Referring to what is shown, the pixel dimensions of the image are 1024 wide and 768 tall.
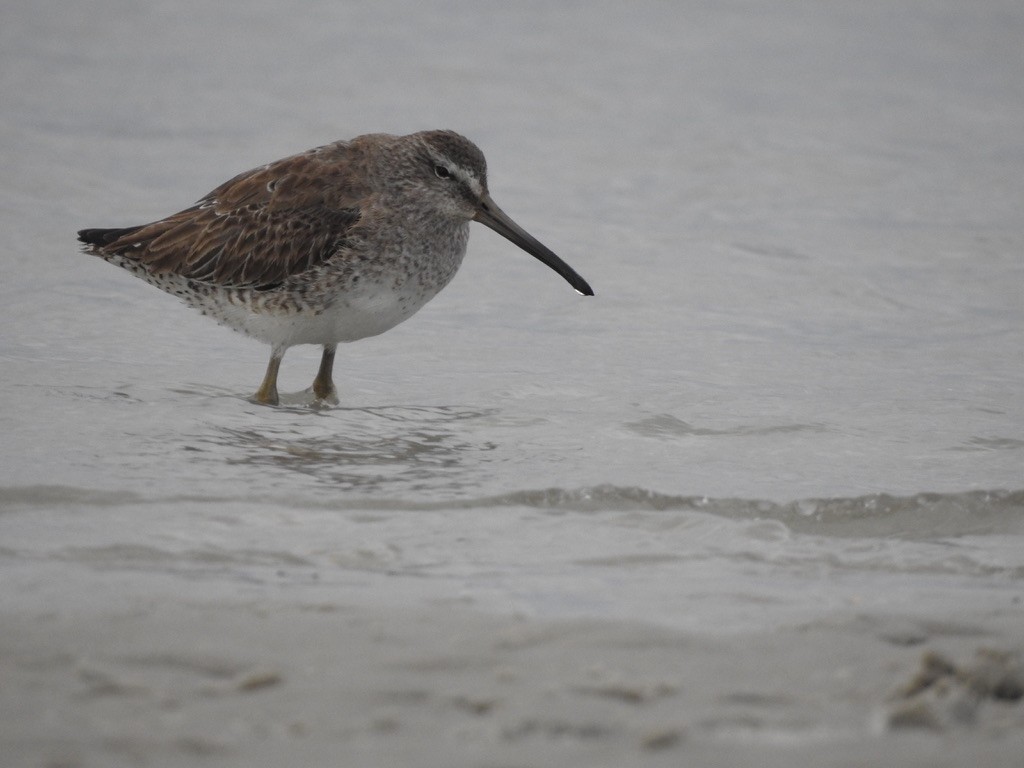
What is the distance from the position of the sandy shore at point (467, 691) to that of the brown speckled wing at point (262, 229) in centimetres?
383

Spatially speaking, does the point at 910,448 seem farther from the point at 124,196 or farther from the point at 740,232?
the point at 124,196

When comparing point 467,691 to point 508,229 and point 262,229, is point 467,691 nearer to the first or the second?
point 262,229

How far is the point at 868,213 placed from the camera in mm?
13406

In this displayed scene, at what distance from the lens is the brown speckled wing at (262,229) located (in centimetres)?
823

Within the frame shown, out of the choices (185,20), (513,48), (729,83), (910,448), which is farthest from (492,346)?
(185,20)

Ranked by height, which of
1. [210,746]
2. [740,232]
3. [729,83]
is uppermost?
[729,83]

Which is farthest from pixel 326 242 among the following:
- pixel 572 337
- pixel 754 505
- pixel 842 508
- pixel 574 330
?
pixel 842 508

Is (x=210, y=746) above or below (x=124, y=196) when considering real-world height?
below

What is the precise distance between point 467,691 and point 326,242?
456 cm

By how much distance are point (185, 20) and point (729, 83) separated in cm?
768

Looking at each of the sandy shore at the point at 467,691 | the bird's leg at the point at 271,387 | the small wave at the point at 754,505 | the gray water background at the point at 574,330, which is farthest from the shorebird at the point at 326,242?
the sandy shore at the point at 467,691

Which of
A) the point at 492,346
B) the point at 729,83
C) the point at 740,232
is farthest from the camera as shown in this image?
the point at 729,83

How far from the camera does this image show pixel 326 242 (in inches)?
321

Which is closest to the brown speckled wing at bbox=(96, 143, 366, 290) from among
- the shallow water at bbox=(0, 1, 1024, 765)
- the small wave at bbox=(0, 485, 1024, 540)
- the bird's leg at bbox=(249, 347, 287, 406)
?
the bird's leg at bbox=(249, 347, 287, 406)
